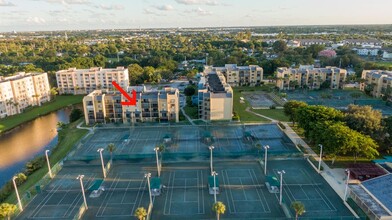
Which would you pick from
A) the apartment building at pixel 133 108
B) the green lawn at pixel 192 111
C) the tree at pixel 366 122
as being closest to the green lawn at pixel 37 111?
the apartment building at pixel 133 108

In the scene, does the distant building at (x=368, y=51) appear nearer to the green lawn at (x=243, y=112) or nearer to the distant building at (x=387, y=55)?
the distant building at (x=387, y=55)

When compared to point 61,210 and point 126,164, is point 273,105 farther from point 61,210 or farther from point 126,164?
point 61,210

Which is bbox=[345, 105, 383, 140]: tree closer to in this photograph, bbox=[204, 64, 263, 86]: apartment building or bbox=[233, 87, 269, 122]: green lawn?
bbox=[233, 87, 269, 122]: green lawn

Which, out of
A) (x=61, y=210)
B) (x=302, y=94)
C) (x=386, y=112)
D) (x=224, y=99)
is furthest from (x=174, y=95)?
(x=386, y=112)

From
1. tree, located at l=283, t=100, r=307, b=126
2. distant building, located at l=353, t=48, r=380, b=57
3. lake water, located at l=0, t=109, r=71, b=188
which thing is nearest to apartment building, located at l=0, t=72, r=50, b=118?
lake water, located at l=0, t=109, r=71, b=188

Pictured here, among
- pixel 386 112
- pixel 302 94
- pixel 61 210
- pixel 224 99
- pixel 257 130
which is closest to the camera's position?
pixel 61 210

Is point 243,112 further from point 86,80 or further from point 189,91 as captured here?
point 86,80
